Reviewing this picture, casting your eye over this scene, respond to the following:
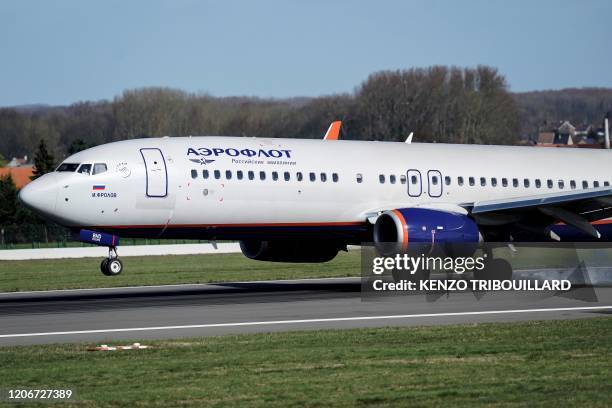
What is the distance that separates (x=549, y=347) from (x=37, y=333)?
359 inches

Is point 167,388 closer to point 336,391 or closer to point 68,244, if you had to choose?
point 336,391

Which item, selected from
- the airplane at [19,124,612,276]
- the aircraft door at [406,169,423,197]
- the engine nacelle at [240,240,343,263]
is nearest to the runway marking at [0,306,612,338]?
the airplane at [19,124,612,276]

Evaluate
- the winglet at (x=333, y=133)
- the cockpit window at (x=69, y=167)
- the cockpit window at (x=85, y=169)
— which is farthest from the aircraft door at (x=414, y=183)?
the cockpit window at (x=69, y=167)

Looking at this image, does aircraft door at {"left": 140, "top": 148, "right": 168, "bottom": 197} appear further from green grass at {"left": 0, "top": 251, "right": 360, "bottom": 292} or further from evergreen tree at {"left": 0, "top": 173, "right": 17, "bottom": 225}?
evergreen tree at {"left": 0, "top": 173, "right": 17, "bottom": 225}

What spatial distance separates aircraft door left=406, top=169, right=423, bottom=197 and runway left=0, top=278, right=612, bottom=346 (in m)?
3.39


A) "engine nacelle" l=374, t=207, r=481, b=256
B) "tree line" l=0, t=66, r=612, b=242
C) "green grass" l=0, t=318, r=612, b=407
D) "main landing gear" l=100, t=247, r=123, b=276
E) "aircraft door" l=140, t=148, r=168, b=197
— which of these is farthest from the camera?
"tree line" l=0, t=66, r=612, b=242

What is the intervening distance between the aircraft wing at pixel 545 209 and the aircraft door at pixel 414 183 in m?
1.43

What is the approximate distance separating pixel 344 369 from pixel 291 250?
55.8 feet

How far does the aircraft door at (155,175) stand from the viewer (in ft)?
96.3

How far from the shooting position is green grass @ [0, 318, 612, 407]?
1384 cm

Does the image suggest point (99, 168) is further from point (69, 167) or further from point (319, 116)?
point (319, 116)

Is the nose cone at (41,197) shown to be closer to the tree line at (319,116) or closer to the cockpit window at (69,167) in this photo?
the cockpit window at (69,167)

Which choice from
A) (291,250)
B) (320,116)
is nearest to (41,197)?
(291,250)

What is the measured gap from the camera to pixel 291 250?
3281 centimetres
